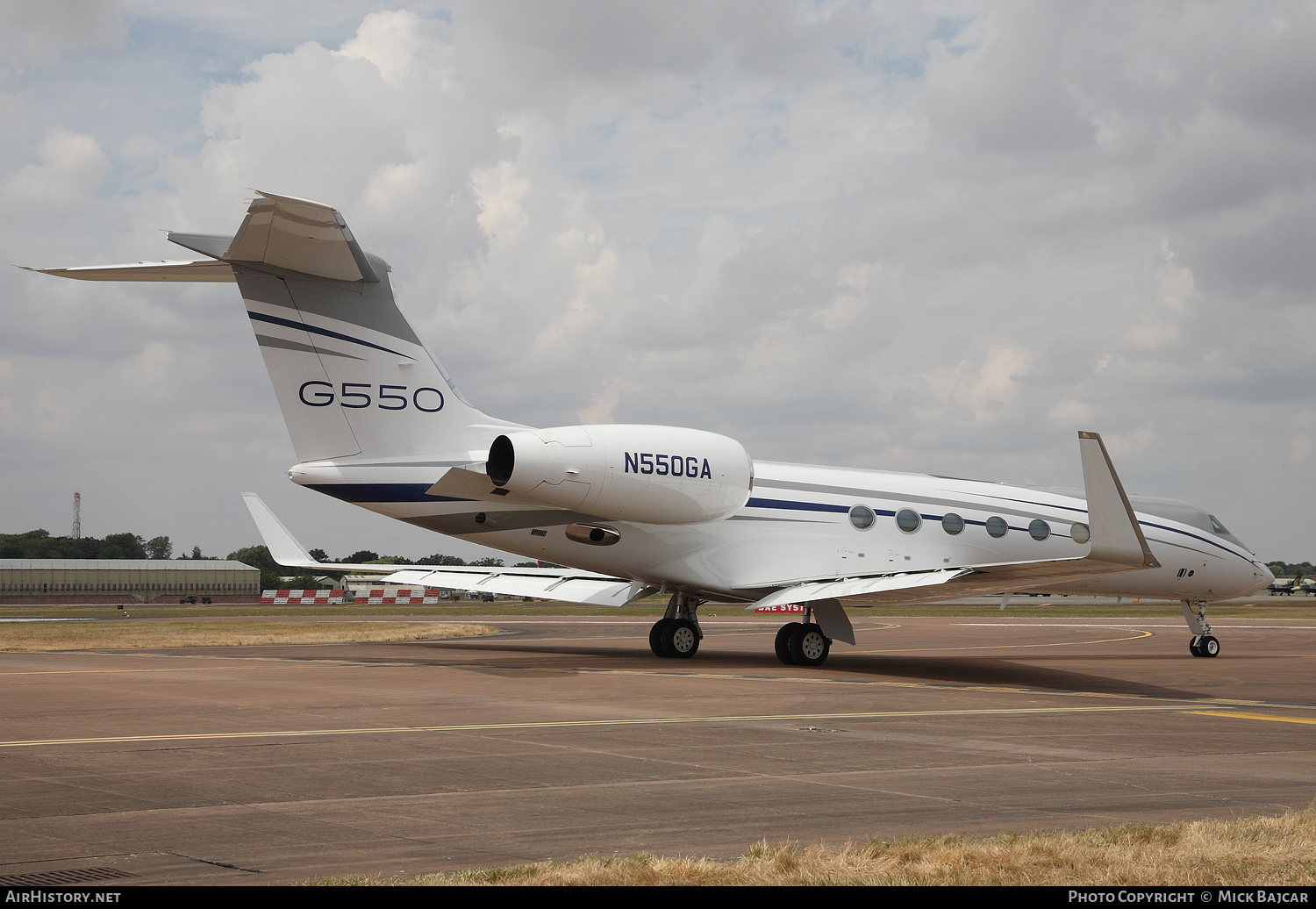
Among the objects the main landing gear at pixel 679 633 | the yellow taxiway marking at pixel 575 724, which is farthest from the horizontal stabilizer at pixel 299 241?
the main landing gear at pixel 679 633

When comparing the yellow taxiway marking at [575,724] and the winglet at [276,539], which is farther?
the winglet at [276,539]

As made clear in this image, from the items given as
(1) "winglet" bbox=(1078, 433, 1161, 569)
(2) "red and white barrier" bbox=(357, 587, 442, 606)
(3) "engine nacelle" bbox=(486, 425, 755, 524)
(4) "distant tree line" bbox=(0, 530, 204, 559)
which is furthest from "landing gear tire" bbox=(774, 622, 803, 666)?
(4) "distant tree line" bbox=(0, 530, 204, 559)

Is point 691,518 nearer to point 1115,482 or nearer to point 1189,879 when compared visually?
point 1115,482

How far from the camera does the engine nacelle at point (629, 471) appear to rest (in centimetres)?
1664

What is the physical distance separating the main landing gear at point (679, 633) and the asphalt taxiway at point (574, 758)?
1694mm

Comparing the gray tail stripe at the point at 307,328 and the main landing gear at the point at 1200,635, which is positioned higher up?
the gray tail stripe at the point at 307,328

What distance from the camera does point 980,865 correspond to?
5.50 m

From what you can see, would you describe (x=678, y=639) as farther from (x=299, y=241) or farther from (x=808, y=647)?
(x=299, y=241)

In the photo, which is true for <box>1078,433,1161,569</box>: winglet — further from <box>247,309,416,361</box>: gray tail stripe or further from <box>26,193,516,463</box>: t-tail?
<box>247,309,416,361</box>: gray tail stripe

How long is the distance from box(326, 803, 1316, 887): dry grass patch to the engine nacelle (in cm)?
1109

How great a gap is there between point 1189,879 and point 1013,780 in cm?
327

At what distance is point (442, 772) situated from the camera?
28.0 ft

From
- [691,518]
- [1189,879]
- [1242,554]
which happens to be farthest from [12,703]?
[1242,554]

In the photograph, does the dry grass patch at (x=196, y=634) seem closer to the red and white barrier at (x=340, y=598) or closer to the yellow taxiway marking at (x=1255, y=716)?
the yellow taxiway marking at (x=1255, y=716)
